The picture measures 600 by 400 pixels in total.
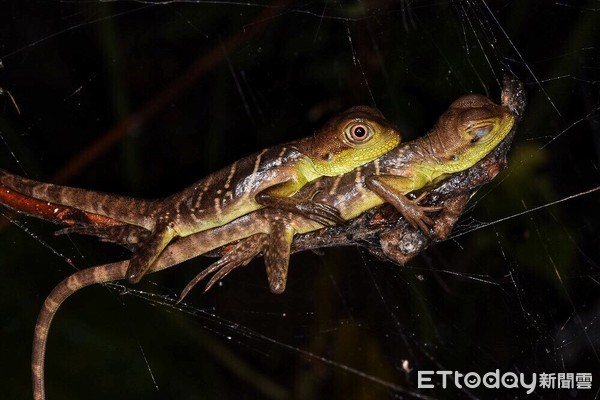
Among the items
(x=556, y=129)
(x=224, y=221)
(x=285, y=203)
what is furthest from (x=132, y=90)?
(x=556, y=129)

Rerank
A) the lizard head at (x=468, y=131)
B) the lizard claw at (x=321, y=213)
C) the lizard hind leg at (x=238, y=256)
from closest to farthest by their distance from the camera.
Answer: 1. the lizard head at (x=468, y=131)
2. the lizard claw at (x=321, y=213)
3. the lizard hind leg at (x=238, y=256)

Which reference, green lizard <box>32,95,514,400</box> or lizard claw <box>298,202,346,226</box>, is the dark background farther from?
lizard claw <box>298,202,346,226</box>

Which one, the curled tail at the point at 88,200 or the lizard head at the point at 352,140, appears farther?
the curled tail at the point at 88,200

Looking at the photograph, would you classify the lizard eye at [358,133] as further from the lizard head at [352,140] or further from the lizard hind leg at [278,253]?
the lizard hind leg at [278,253]

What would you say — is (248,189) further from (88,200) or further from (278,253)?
(88,200)

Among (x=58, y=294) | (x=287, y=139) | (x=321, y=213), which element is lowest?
(x=58, y=294)

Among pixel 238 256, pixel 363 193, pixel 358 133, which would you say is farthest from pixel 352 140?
pixel 238 256

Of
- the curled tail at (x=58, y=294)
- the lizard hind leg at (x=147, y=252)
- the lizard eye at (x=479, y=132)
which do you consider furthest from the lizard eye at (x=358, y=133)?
the curled tail at (x=58, y=294)
